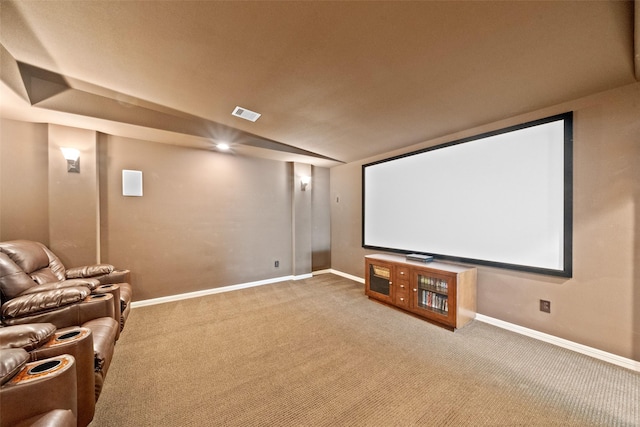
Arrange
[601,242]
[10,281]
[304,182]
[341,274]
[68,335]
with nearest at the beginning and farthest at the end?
1. [68,335]
2. [10,281]
3. [601,242]
4. [304,182]
5. [341,274]

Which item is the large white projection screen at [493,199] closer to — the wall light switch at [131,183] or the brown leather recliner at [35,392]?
the brown leather recliner at [35,392]

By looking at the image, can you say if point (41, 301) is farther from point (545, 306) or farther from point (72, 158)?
point (545, 306)

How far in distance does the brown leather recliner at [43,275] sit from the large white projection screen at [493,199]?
153 inches

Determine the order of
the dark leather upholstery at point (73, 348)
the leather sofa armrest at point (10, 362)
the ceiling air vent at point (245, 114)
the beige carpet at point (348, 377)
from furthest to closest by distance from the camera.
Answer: the ceiling air vent at point (245, 114), the beige carpet at point (348, 377), the dark leather upholstery at point (73, 348), the leather sofa armrest at point (10, 362)

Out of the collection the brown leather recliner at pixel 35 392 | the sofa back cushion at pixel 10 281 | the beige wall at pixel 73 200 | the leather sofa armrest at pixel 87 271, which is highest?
the beige wall at pixel 73 200

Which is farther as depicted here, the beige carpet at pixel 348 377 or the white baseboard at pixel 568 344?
the white baseboard at pixel 568 344

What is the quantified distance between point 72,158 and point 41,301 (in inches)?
84.7

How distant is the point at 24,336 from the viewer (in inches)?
49.7

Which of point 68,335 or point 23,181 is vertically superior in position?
point 23,181

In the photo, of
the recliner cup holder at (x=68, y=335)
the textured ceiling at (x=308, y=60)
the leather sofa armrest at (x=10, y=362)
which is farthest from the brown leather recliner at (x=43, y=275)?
the textured ceiling at (x=308, y=60)

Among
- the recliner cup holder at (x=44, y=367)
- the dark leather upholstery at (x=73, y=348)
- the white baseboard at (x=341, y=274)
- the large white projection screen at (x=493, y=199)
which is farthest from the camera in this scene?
the white baseboard at (x=341, y=274)

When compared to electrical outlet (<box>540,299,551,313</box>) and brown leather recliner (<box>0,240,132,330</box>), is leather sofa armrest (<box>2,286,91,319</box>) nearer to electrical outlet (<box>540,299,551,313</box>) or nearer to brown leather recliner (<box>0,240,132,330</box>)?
brown leather recliner (<box>0,240,132,330</box>)

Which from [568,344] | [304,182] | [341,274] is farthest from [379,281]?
[304,182]

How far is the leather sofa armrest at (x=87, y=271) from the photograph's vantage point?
2730 millimetres
